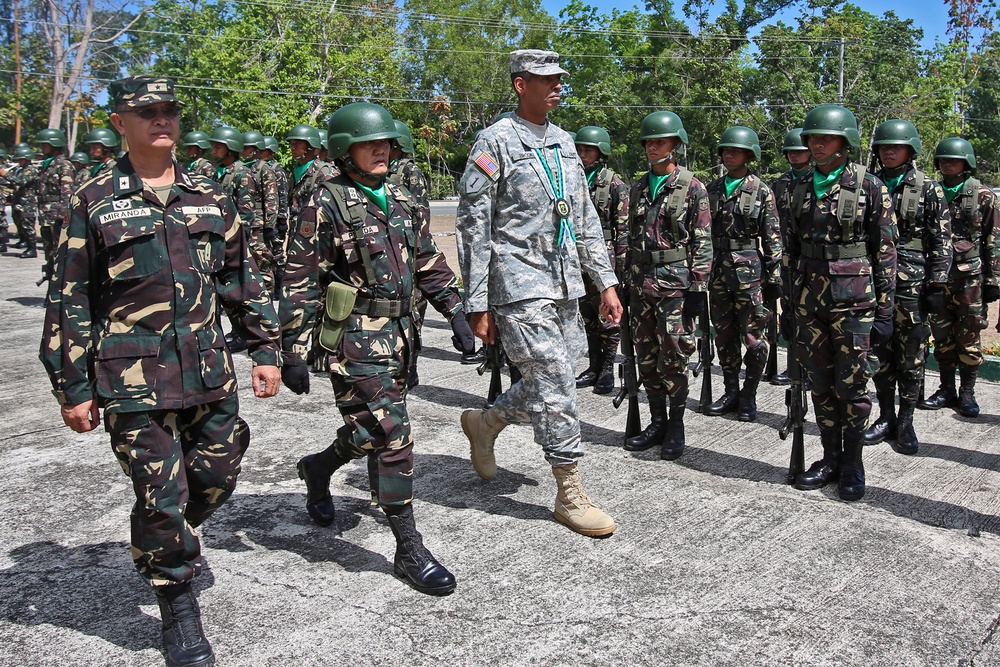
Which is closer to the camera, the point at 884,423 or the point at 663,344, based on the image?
the point at 663,344

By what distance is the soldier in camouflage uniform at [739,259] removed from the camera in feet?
23.7

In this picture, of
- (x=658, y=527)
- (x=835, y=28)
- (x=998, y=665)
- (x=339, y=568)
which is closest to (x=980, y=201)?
(x=658, y=527)

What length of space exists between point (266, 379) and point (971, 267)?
5838 millimetres

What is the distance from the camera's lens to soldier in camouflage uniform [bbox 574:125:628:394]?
25.9 ft

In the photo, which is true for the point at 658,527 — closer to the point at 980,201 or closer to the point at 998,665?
the point at 998,665

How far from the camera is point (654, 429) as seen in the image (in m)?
6.21

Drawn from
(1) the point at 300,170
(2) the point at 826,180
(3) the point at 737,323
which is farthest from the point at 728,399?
(1) the point at 300,170

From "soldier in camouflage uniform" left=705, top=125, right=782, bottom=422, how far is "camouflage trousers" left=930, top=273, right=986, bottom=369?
4.49 ft

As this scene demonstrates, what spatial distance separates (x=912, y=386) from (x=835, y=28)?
138 ft

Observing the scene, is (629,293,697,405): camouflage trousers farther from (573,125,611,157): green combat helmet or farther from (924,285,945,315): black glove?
(573,125,611,157): green combat helmet

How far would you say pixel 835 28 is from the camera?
1724 inches

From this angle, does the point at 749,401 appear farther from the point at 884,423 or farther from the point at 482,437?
the point at 482,437

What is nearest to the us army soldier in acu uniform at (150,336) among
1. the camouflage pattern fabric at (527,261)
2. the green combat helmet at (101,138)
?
the camouflage pattern fabric at (527,261)

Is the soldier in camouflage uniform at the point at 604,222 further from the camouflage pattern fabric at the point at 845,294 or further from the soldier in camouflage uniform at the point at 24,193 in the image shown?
the soldier in camouflage uniform at the point at 24,193
